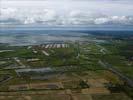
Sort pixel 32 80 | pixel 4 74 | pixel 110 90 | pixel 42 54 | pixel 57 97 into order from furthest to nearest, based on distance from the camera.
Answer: pixel 42 54 < pixel 4 74 < pixel 32 80 < pixel 110 90 < pixel 57 97

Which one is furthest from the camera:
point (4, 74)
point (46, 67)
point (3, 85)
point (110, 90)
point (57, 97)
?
point (46, 67)

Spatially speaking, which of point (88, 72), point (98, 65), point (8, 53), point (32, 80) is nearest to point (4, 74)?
point (32, 80)

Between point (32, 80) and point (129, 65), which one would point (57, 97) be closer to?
point (32, 80)

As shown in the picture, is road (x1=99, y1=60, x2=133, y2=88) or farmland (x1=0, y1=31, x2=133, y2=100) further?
road (x1=99, y1=60, x2=133, y2=88)

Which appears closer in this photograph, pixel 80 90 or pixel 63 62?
pixel 80 90

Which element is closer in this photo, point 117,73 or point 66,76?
point 66,76

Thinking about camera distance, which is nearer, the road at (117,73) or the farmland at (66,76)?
the farmland at (66,76)

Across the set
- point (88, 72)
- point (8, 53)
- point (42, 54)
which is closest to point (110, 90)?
point (88, 72)

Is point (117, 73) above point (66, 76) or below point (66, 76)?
below

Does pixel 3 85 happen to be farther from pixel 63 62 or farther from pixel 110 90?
pixel 63 62
